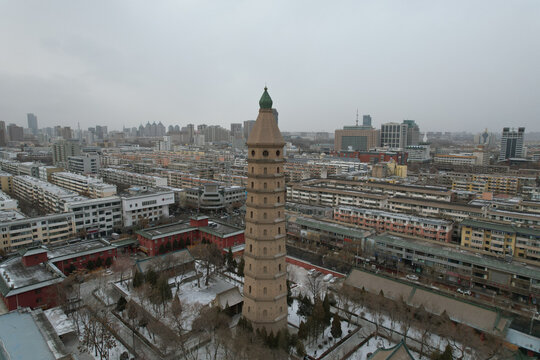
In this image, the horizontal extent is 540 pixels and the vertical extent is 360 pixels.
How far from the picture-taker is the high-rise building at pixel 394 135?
177 metres

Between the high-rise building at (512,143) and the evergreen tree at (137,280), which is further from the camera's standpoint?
the high-rise building at (512,143)

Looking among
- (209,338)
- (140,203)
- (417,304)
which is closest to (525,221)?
(417,304)

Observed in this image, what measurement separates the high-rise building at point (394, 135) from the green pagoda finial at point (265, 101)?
6543 inches

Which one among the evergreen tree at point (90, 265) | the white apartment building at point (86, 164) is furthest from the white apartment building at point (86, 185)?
the evergreen tree at point (90, 265)

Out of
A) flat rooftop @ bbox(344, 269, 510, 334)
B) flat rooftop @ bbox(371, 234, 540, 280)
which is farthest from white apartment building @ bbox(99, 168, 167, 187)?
flat rooftop @ bbox(344, 269, 510, 334)

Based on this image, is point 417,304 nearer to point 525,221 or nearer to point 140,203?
point 525,221

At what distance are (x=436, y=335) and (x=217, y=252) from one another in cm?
2198

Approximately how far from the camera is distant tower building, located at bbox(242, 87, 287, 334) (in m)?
21.9

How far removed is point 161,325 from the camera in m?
22.9

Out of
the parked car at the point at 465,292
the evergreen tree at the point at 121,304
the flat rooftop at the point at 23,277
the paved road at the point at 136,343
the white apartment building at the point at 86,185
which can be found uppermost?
the white apartment building at the point at 86,185

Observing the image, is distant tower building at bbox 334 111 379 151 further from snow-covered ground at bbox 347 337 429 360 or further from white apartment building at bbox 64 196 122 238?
snow-covered ground at bbox 347 337 429 360

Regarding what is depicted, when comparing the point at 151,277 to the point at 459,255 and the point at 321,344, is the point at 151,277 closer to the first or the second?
the point at 321,344

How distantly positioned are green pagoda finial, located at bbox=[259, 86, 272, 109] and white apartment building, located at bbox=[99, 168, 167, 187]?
61.3 meters

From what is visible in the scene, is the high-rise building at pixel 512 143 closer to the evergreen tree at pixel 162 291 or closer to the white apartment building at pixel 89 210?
the white apartment building at pixel 89 210
